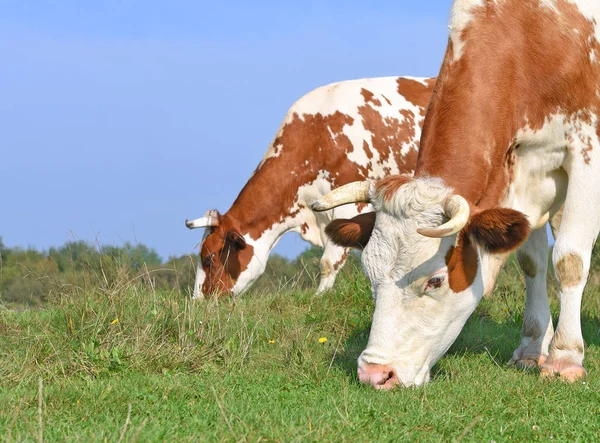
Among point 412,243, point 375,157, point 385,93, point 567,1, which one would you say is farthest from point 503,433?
point 385,93

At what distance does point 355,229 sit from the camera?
658 cm

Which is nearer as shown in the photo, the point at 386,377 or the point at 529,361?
the point at 386,377

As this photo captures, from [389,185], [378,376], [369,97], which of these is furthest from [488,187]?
[369,97]

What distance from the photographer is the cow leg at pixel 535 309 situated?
292 inches

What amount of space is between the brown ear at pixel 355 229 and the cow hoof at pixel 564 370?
5.64ft

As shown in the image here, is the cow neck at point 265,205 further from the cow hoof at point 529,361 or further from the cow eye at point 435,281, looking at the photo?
the cow eye at point 435,281

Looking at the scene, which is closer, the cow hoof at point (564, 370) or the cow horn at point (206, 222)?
the cow hoof at point (564, 370)

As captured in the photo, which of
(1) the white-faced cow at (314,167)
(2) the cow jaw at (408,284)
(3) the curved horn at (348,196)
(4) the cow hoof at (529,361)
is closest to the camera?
(2) the cow jaw at (408,284)

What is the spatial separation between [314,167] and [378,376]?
6.93 meters

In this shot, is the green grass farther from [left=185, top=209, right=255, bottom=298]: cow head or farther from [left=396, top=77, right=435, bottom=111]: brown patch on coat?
[left=396, top=77, right=435, bottom=111]: brown patch on coat

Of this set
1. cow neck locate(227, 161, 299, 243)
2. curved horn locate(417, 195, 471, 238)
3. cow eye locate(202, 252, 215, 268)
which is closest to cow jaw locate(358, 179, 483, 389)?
curved horn locate(417, 195, 471, 238)

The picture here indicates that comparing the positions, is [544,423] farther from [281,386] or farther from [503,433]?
[281,386]

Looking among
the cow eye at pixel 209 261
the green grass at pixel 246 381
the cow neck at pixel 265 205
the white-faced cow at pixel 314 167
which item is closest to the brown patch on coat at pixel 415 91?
the white-faced cow at pixel 314 167

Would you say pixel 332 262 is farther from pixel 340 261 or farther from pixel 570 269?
pixel 570 269
